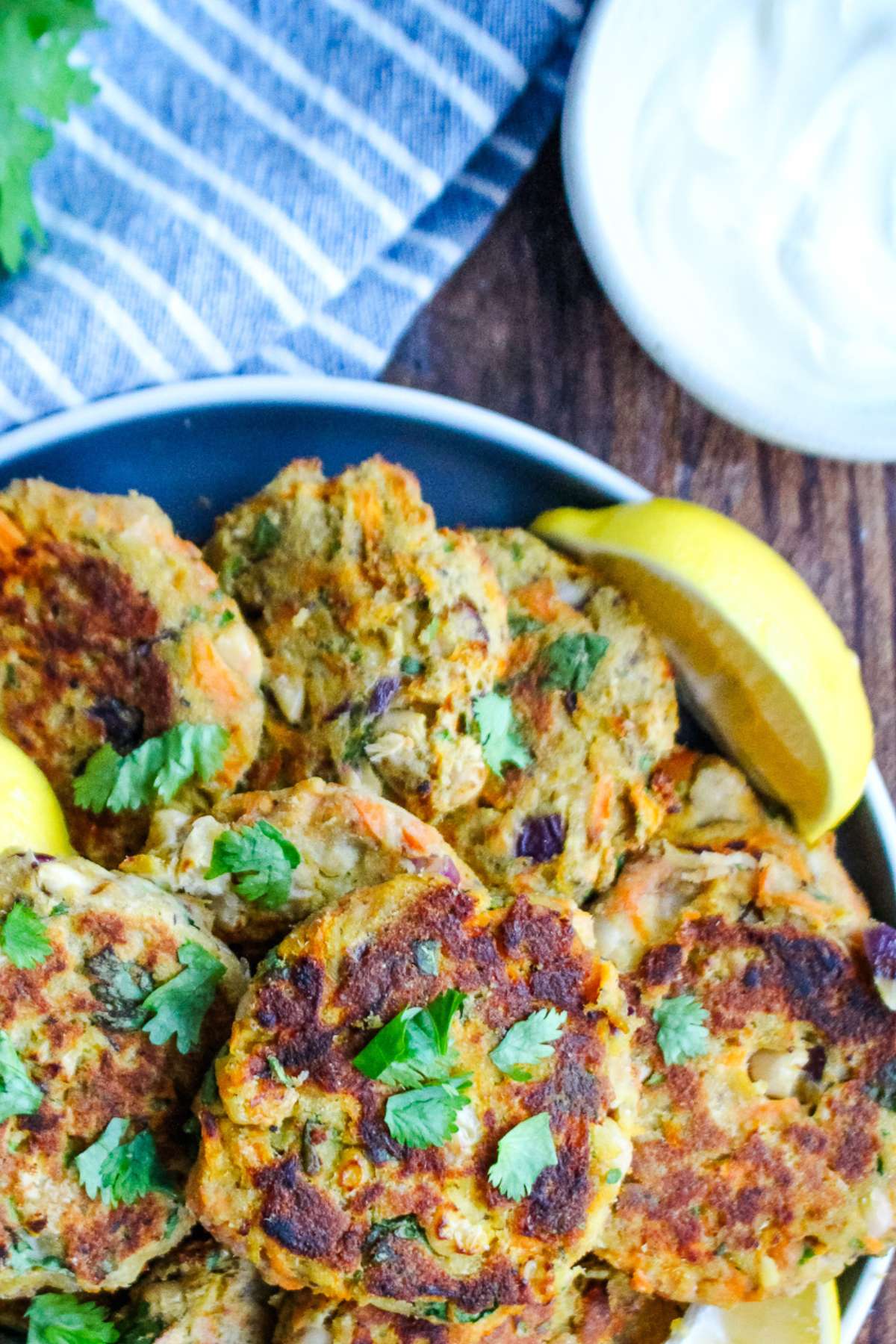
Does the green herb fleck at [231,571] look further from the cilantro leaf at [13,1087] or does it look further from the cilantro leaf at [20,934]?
the cilantro leaf at [13,1087]

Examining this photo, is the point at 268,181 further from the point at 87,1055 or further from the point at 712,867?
the point at 87,1055

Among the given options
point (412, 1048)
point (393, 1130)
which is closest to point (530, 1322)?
point (393, 1130)

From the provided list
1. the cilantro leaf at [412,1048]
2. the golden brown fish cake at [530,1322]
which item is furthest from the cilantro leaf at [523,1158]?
the golden brown fish cake at [530,1322]

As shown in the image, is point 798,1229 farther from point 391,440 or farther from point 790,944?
point 391,440

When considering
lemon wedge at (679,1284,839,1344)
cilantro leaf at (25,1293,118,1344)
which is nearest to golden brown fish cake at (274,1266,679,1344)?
lemon wedge at (679,1284,839,1344)

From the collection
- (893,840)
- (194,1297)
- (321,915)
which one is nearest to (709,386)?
(893,840)

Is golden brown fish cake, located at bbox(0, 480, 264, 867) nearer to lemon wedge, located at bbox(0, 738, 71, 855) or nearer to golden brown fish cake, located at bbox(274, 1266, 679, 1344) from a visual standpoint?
lemon wedge, located at bbox(0, 738, 71, 855)

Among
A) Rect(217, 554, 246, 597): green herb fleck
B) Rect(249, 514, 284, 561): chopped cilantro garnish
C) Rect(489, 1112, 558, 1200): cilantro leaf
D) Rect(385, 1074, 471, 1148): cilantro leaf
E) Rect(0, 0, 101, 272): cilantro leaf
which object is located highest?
Rect(0, 0, 101, 272): cilantro leaf
